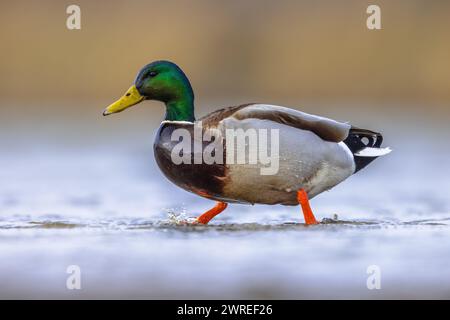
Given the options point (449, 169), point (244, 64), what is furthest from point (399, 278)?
point (244, 64)

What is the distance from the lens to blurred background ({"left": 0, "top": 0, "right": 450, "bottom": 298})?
5.77 metres

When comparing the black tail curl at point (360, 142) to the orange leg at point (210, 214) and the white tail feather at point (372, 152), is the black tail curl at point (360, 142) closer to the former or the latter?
the white tail feather at point (372, 152)

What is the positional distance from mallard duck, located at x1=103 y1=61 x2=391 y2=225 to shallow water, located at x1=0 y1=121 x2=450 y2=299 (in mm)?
253

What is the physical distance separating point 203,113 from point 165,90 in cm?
856

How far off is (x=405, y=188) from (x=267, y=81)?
8.10 metres

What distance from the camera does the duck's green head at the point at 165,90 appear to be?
7.03 m

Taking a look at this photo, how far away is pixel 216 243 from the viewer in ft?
21.2

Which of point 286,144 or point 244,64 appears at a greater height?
point 244,64

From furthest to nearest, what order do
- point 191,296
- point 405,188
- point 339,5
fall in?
point 339,5
point 405,188
point 191,296

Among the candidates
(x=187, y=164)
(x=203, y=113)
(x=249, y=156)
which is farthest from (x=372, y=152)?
(x=203, y=113)

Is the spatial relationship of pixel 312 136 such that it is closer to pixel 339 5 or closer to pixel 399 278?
pixel 399 278

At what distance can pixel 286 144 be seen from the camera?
268 inches

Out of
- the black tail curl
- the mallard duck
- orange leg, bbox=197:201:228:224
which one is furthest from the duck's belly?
orange leg, bbox=197:201:228:224

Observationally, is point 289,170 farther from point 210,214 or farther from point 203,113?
point 203,113
